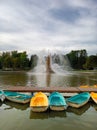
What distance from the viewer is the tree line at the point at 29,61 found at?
107 meters

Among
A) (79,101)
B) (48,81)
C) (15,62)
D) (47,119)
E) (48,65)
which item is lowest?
(48,81)

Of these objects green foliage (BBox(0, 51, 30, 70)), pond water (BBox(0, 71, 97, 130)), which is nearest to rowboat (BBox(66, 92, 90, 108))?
pond water (BBox(0, 71, 97, 130))

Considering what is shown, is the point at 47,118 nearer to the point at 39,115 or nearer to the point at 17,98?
the point at 39,115

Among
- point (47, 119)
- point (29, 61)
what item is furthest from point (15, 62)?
point (47, 119)

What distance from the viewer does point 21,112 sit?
48.1ft

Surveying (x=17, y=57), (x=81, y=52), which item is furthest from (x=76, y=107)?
(x=81, y=52)

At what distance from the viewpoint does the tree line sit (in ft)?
352

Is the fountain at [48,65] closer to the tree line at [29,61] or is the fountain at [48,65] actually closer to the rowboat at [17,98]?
the tree line at [29,61]

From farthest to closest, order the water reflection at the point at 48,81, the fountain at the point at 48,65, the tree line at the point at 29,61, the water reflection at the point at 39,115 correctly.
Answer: the tree line at the point at 29,61 → the fountain at the point at 48,65 → the water reflection at the point at 48,81 → the water reflection at the point at 39,115

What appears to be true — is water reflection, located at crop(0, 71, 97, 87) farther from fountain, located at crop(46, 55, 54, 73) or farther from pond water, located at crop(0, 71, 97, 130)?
fountain, located at crop(46, 55, 54, 73)

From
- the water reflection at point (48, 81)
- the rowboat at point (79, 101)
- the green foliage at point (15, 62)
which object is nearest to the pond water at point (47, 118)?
the rowboat at point (79, 101)

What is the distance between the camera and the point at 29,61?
371 feet

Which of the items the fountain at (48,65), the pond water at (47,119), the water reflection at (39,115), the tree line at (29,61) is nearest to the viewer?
the pond water at (47,119)

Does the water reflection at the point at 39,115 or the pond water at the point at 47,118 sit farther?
the water reflection at the point at 39,115
